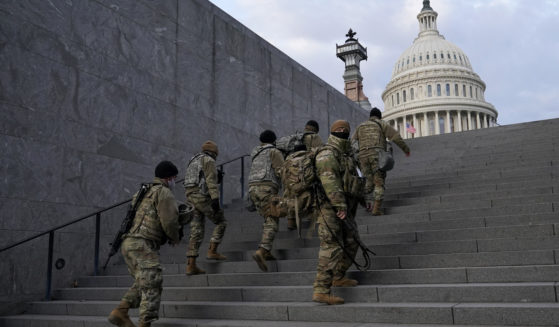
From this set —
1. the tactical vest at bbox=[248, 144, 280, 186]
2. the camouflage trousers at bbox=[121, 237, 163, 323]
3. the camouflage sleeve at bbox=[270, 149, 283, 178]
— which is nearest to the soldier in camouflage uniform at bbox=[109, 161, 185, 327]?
the camouflage trousers at bbox=[121, 237, 163, 323]

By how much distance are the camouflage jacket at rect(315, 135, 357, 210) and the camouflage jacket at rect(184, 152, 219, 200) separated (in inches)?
79.5

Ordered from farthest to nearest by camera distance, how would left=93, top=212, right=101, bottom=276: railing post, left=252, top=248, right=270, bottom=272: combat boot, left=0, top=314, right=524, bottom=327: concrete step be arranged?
left=93, top=212, right=101, bottom=276: railing post < left=252, top=248, right=270, bottom=272: combat boot < left=0, top=314, right=524, bottom=327: concrete step

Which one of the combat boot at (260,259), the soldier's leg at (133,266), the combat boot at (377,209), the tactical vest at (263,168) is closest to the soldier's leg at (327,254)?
the combat boot at (260,259)

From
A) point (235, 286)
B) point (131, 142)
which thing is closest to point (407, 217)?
point (235, 286)

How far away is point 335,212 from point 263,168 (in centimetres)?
219

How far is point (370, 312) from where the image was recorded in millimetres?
5082

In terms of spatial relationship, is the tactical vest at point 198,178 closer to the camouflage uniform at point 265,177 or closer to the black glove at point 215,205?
the black glove at point 215,205

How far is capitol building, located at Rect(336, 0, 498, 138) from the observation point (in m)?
99.0

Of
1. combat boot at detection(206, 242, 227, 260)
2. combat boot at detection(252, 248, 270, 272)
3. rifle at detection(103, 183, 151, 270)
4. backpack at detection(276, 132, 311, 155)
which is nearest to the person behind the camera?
rifle at detection(103, 183, 151, 270)

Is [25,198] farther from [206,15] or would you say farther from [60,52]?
[206,15]

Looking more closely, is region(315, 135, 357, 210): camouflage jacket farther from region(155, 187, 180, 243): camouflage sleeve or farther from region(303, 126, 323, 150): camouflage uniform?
region(303, 126, 323, 150): camouflage uniform

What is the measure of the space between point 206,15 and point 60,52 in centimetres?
498

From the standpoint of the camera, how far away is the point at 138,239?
534 centimetres

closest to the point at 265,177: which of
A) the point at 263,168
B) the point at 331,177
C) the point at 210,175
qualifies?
the point at 263,168
